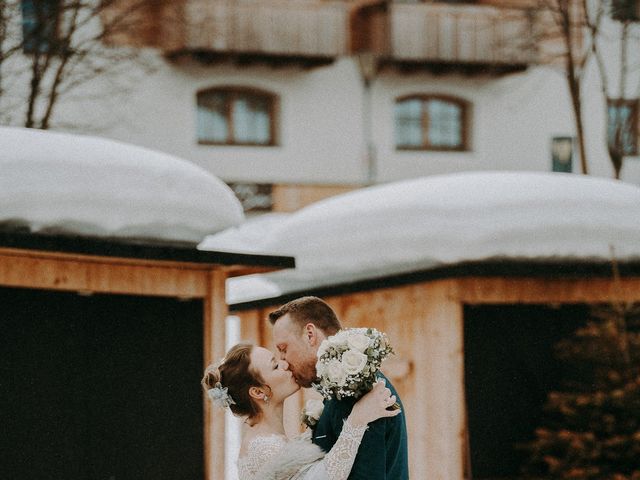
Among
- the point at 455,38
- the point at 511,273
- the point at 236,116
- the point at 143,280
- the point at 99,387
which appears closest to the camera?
the point at 99,387

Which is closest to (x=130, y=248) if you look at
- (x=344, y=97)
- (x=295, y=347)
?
(x=295, y=347)

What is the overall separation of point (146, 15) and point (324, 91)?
3.77 meters

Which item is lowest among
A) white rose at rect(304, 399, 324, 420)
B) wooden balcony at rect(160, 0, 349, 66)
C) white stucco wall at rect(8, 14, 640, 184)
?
white rose at rect(304, 399, 324, 420)

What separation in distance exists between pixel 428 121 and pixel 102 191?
16985 millimetres

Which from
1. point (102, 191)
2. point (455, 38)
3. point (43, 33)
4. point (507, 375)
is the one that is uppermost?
point (455, 38)

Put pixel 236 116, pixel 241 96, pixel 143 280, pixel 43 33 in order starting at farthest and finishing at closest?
pixel 241 96 < pixel 236 116 < pixel 43 33 < pixel 143 280

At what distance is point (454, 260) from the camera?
9461 mm

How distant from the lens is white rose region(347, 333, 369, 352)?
448 cm

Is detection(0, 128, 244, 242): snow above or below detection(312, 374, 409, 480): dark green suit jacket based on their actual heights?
above

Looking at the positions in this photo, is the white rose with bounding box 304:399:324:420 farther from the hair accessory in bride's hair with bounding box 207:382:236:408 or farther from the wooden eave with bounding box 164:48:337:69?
the wooden eave with bounding box 164:48:337:69

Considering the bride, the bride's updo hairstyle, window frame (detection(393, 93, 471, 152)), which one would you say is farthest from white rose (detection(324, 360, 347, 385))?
window frame (detection(393, 93, 471, 152))

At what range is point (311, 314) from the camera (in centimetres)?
482

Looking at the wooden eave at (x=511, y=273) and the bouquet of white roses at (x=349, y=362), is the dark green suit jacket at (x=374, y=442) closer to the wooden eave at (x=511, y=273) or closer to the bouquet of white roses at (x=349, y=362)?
the bouquet of white roses at (x=349, y=362)

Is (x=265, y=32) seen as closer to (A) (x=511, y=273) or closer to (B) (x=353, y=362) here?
(A) (x=511, y=273)
